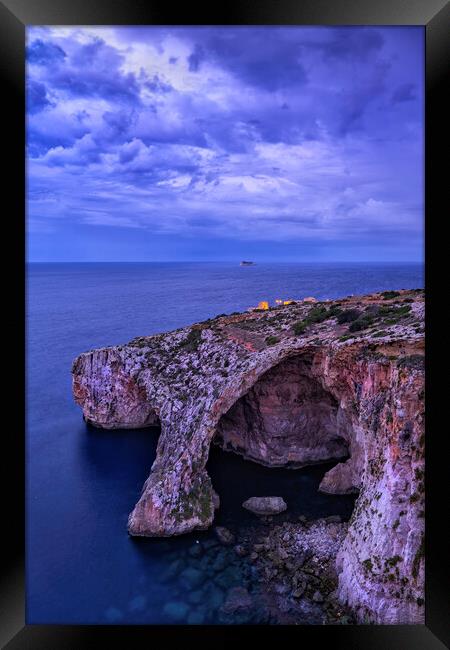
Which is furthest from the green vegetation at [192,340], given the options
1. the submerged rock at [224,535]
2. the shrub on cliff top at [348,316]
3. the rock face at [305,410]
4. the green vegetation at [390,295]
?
the green vegetation at [390,295]

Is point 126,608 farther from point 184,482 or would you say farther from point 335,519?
point 335,519

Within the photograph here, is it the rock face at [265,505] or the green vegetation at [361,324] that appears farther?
the rock face at [265,505]

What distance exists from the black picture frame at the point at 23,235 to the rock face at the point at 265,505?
8772 millimetres

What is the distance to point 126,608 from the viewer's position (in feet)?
47.5

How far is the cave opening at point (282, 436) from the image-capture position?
2158 cm

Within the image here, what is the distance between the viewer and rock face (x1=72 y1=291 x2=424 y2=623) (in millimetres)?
12062

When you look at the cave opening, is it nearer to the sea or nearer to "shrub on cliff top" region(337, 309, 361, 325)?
the sea

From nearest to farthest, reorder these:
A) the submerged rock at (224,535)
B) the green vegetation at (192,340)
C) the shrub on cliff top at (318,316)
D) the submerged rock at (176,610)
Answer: the submerged rock at (176,610) < the submerged rock at (224,535) < the shrub on cliff top at (318,316) < the green vegetation at (192,340)

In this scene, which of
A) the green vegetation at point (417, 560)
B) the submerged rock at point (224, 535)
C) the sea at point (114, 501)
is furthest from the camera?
the submerged rock at point (224, 535)

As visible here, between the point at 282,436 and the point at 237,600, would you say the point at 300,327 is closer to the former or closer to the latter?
→ the point at 282,436

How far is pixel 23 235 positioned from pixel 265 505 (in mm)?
14152

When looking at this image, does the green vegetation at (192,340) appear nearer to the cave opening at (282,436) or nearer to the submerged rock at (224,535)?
the cave opening at (282,436)

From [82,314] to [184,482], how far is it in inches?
1235

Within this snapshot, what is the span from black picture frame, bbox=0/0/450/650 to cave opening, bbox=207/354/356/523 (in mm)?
10907
